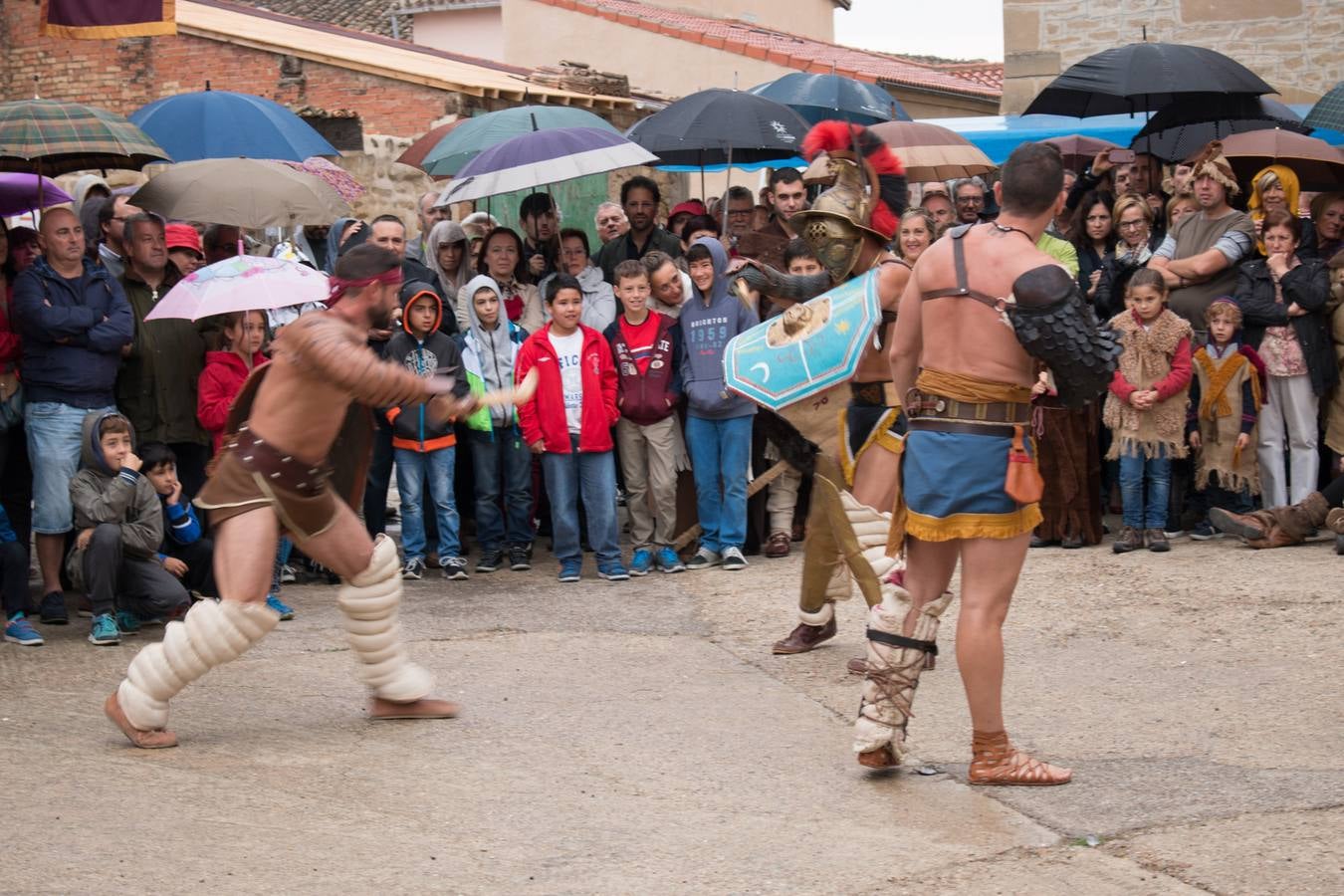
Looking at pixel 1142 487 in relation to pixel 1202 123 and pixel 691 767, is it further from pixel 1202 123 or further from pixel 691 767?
pixel 691 767

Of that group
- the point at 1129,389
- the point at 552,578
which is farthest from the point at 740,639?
the point at 1129,389

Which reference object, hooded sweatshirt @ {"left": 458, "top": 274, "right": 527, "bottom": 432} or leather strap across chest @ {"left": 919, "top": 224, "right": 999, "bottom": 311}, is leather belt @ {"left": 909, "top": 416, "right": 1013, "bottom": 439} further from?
hooded sweatshirt @ {"left": 458, "top": 274, "right": 527, "bottom": 432}

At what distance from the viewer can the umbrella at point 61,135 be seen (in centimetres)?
803

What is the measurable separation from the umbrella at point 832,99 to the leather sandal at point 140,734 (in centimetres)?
799

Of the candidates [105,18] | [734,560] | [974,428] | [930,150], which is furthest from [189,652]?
[930,150]

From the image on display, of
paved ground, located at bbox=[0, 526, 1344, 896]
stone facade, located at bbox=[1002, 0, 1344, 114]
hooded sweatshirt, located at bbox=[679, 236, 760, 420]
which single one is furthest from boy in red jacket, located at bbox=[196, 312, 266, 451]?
stone facade, located at bbox=[1002, 0, 1344, 114]

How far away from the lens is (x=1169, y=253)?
10102 mm

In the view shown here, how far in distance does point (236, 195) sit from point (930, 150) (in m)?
5.18

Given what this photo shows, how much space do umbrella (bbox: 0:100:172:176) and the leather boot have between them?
20.5ft

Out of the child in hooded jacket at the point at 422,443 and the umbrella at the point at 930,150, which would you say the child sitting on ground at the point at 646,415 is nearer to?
the child in hooded jacket at the point at 422,443

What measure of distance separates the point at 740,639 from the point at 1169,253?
419cm

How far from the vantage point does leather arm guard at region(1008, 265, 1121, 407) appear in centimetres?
495

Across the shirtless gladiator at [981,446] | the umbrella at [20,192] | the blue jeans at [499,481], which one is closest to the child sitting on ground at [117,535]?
the umbrella at [20,192]

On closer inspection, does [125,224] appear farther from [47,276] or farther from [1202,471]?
[1202,471]
